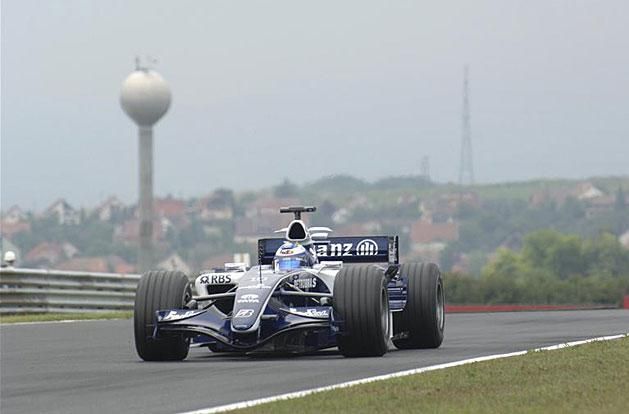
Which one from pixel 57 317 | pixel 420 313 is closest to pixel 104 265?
pixel 57 317

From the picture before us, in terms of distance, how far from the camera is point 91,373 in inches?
511

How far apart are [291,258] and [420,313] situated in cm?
158

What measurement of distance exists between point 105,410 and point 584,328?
10832mm

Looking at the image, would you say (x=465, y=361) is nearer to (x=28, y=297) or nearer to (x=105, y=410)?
(x=105, y=410)

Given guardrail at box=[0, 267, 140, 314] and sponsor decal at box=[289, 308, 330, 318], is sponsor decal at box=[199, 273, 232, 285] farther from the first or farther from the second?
guardrail at box=[0, 267, 140, 314]

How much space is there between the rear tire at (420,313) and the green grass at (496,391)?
3483 mm

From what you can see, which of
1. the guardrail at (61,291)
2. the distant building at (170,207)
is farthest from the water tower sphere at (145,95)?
the guardrail at (61,291)

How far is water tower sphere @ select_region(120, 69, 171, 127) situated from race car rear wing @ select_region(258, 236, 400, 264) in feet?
227

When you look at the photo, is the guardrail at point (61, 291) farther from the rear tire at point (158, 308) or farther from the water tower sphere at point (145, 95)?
the water tower sphere at point (145, 95)

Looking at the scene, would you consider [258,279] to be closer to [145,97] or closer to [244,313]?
[244,313]

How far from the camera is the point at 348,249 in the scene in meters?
17.5

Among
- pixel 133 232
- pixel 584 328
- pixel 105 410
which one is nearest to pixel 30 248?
pixel 133 232

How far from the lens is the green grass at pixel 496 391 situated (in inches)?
375

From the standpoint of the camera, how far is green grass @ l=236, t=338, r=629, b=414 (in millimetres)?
9531
